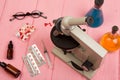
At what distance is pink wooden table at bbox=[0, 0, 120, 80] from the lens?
A: 1001 millimetres

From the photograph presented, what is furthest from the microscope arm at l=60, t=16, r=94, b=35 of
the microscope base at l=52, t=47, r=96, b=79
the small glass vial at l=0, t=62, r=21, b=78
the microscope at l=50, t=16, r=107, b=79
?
the small glass vial at l=0, t=62, r=21, b=78

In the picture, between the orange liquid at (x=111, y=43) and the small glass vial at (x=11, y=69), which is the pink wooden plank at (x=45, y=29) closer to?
the small glass vial at (x=11, y=69)

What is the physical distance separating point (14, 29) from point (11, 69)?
19 cm

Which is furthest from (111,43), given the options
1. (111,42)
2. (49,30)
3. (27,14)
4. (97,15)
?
(27,14)

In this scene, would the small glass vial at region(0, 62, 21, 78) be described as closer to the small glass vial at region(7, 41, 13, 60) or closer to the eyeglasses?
the small glass vial at region(7, 41, 13, 60)

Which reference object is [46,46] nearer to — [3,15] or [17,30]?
[17,30]

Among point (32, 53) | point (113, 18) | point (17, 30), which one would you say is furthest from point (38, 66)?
point (113, 18)

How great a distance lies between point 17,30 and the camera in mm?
1081

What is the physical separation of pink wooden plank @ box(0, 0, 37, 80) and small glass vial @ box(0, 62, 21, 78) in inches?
0.7

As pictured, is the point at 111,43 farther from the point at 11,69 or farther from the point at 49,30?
the point at 11,69

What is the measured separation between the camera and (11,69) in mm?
989

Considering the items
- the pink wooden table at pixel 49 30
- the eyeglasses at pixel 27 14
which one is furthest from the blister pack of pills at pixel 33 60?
the eyeglasses at pixel 27 14

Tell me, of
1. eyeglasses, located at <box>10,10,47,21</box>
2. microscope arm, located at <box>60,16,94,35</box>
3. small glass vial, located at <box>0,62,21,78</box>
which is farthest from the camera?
eyeglasses, located at <box>10,10,47,21</box>

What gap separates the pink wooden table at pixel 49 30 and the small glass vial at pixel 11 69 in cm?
2
